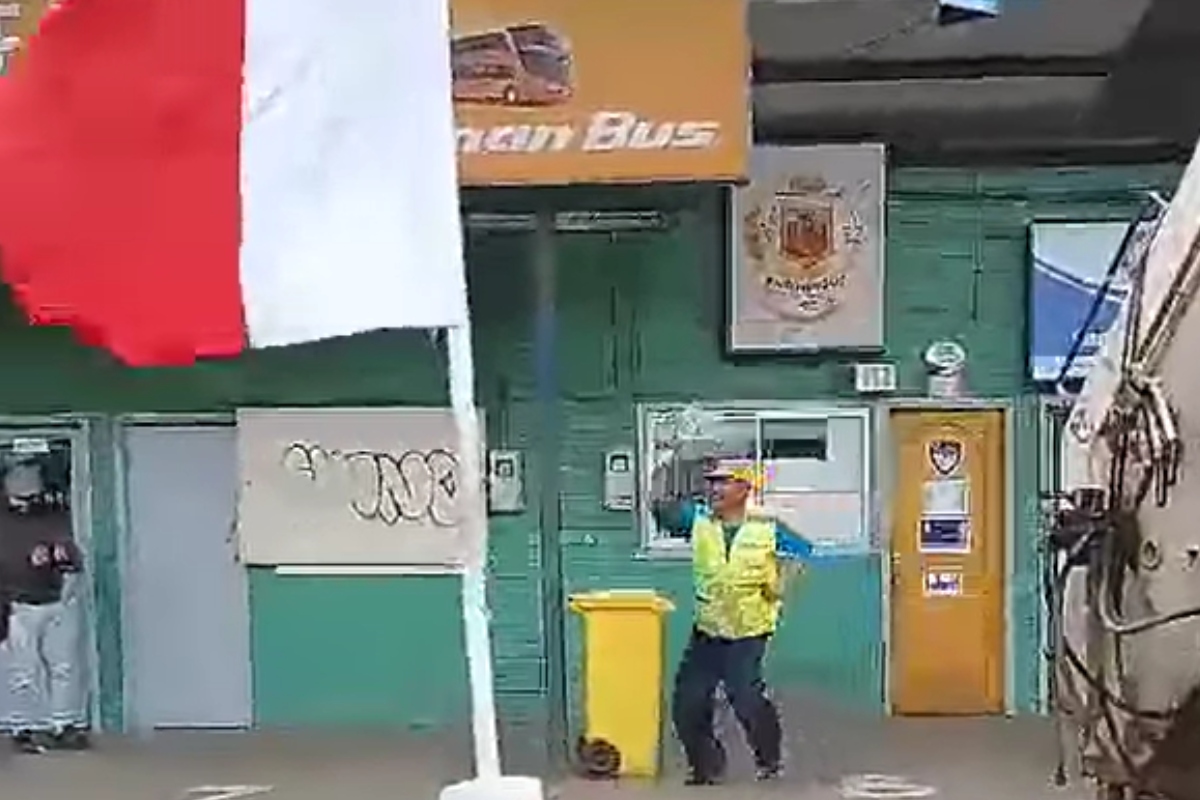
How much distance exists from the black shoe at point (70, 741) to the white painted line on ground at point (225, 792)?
6.21 ft

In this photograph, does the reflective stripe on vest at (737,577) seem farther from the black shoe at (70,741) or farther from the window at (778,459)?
the black shoe at (70,741)

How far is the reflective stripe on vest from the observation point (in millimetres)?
13055

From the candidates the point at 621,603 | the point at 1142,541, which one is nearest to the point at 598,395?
the point at 621,603

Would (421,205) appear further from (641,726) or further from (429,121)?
(641,726)

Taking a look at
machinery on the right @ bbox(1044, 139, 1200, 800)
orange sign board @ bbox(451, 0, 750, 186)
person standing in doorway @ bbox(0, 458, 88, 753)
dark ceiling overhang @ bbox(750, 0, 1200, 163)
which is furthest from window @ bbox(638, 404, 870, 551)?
machinery on the right @ bbox(1044, 139, 1200, 800)

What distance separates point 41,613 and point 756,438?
4.94 metres

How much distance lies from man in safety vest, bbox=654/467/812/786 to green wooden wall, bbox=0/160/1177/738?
2.33 m

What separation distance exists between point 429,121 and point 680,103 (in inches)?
314

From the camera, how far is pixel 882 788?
13.6 meters

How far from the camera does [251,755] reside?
15.2 meters

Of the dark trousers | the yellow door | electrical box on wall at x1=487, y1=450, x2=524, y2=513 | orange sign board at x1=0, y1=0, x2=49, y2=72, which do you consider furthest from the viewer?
electrical box on wall at x1=487, y1=450, x2=524, y2=513

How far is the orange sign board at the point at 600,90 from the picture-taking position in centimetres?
1310

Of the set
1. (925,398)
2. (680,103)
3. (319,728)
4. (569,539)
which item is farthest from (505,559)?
(680,103)

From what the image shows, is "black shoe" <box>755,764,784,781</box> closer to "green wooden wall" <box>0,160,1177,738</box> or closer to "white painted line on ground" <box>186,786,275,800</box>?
"green wooden wall" <box>0,160,1177,738</box>
